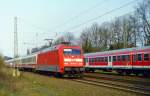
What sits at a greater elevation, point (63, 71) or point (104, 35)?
point (104, 35)

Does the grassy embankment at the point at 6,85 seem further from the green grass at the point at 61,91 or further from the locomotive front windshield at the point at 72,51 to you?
the locomotive front windshield at the point at 72,51

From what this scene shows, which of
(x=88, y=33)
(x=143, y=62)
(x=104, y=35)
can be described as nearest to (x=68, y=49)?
(x=143, y=62)

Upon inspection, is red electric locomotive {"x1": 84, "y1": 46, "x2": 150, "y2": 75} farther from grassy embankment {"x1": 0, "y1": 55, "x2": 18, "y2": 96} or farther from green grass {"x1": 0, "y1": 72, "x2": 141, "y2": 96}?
grassy embankment {"x1": 0, "y1": 55, "x2": 18, "y2": 96}

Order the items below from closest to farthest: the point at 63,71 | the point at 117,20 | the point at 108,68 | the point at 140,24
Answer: the point at 63,71
the point at 108,68
the point at 140,24
the point at 117,20

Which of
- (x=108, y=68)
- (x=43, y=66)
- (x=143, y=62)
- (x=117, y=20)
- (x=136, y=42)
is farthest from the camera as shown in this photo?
(x=117, y=20)

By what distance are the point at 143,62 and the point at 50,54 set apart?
9.42 m

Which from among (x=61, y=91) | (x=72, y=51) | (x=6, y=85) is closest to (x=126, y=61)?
(x=72, y=51)

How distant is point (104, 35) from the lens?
8231 cm

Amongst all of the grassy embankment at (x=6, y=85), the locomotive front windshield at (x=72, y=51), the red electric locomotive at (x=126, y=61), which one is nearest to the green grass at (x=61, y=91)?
the grassy embankment at (x=6, y=85)

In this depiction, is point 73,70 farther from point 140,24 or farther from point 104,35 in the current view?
point 104,35

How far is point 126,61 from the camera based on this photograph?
34.8 meters

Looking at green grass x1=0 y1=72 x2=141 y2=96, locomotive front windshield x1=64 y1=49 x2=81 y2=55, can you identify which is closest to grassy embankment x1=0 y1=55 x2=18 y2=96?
green grass x1=0 y1=72 x2=141 y2=96

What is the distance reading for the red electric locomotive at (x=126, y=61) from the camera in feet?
102

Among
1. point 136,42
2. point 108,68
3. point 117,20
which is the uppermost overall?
point 117,20
